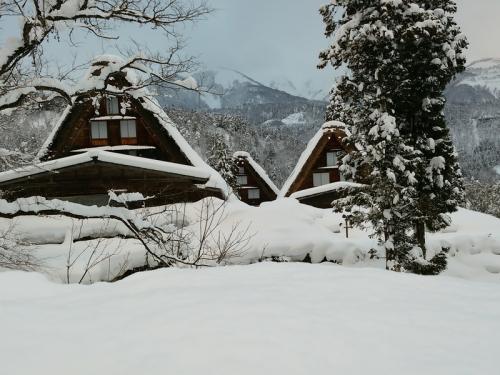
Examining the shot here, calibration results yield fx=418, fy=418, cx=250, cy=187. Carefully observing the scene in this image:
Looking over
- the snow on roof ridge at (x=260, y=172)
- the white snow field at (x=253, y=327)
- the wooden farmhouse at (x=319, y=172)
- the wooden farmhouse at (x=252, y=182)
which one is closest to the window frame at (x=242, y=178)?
the wooden farmhouse at (x=252, y=182)

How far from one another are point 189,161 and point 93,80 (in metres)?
8.33

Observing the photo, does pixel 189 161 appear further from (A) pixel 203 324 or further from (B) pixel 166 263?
(A) pixel 203 324

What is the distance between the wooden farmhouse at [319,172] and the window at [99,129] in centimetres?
1306

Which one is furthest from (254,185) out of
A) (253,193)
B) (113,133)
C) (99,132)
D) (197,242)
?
(197,242)

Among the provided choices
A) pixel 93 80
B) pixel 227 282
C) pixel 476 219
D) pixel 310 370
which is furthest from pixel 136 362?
pixel 476 219

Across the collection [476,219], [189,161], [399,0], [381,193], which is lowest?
[476,219]

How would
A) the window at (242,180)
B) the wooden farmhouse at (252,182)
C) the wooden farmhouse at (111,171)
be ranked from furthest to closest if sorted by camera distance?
the window at (242,180) < the wooden farmhouse at (252,182) < the wooden farmhouse at (111,171)

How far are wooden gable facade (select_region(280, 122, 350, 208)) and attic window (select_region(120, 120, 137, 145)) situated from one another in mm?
12457

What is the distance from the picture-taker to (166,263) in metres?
8.09

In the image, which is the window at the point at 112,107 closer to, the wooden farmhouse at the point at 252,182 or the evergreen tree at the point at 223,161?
the evergreen tree at the point at 223,161

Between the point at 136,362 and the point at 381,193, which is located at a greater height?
the point at 381,193

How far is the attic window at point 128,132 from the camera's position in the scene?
17750 mm

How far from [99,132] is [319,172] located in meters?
15.8

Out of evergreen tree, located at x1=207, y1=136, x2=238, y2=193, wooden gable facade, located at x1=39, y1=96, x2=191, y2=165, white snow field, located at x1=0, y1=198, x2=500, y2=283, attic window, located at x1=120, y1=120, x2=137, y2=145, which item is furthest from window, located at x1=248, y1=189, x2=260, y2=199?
white snow field, located at x1=0, y1=198, x2=500, y2=283
